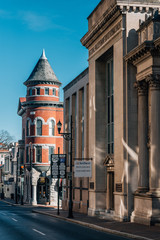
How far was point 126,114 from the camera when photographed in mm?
29078

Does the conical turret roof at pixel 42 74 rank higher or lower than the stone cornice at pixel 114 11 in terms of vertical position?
higher

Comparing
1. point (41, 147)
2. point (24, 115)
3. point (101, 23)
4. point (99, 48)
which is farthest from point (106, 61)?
point (24, 115)

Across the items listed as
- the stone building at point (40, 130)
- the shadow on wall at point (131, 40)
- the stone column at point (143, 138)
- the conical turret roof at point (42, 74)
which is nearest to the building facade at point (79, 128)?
the shadow on wall at point (131, 40)

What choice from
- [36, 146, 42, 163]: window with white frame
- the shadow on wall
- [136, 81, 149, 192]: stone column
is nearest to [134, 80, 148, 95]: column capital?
[136, 81, 149, 192]: stone column

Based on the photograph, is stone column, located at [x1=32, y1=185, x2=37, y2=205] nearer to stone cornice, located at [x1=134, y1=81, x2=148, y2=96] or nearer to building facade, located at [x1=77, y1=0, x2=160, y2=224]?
building facade, located at [x1=77, y1=0, x2=160, y2=224]

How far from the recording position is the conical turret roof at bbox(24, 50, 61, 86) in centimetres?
7150

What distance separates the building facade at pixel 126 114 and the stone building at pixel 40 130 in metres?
34.6

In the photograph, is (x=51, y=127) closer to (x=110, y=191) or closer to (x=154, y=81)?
(x=110, y=191)

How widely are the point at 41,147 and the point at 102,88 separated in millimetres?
36075

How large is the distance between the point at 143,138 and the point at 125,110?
96.4 inches

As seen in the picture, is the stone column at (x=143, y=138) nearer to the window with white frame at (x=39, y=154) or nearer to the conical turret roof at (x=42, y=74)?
the window with white frame at (x=39, y=154)

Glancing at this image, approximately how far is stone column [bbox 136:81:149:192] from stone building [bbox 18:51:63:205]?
41.8m

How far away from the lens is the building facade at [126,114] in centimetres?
2659

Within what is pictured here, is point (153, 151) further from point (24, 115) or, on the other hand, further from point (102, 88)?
point (24, 115)
